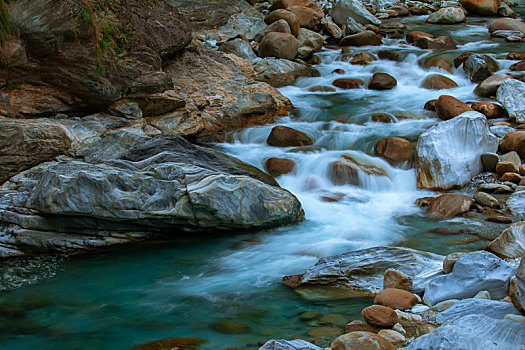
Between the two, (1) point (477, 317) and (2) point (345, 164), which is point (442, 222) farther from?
(1) point (477, 317)

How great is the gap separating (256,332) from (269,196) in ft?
7.66

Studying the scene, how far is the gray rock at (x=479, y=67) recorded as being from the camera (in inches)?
406

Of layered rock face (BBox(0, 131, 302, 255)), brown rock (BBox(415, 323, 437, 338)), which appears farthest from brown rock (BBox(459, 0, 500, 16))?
brown rock (BBox(415, 323, 437, 338))

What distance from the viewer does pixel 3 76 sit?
6.02 m

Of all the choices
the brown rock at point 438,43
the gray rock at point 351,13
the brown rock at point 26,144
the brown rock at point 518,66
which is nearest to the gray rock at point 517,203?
the brown rock at point 26,144

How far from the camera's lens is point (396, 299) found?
10.4 feet

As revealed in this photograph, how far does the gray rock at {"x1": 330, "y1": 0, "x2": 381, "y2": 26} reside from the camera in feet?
53.3

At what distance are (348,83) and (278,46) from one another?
2249 mm

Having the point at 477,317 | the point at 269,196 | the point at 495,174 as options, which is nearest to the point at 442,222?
the point at 495,174

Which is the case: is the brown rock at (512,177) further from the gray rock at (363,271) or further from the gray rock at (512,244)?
the gray rock at (363,271)

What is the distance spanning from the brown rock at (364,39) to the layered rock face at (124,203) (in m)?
10.0

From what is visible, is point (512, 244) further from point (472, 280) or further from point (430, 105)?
point (430, 105)

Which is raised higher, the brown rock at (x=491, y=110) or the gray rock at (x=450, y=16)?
the gray rock at (x=450, y=16)

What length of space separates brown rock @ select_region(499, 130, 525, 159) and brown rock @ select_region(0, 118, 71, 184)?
6201mm
